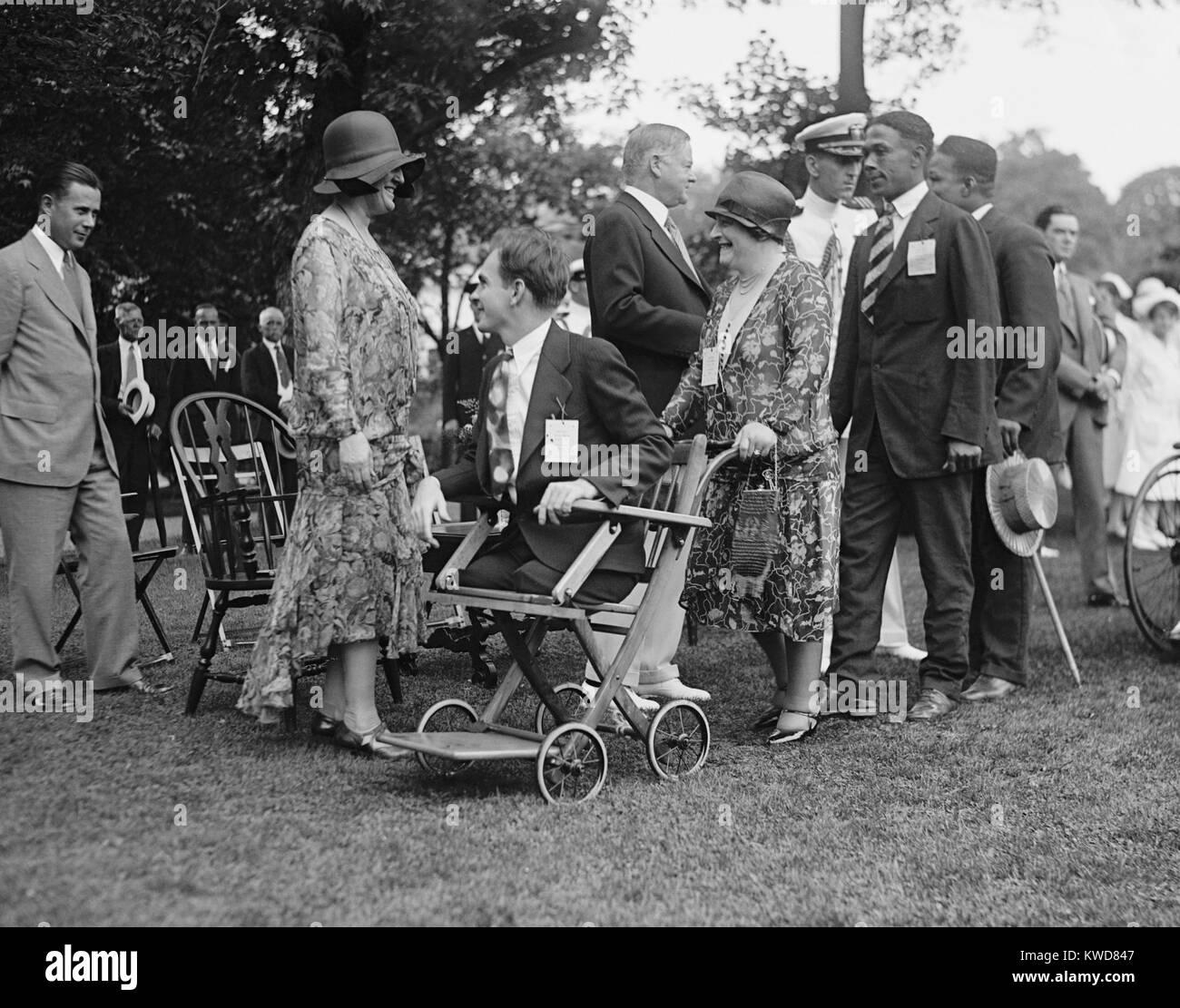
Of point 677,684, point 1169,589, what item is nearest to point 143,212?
point 677,684

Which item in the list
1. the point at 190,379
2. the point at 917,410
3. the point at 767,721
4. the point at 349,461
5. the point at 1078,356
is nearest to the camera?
the point at 349,461

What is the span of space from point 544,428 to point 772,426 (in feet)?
3.49

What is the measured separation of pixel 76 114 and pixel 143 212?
109 inches

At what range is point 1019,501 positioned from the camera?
591 cm

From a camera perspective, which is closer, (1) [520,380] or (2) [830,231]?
(1) [520,380]

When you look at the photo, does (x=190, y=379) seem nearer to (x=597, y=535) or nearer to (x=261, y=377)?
(x=261, y=377)

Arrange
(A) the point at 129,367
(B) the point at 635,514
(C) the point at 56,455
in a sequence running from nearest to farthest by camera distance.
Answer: (B) the point at 635,514
(C) the point at 56,455
(A) the point at 129,367

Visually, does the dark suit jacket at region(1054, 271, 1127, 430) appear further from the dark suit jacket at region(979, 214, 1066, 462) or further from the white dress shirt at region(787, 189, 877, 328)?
the dark suit jacket at region(979, 214, 1066, 462)

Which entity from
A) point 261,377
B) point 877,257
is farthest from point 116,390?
point 877,257

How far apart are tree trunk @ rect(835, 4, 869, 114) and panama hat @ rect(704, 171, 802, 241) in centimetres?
578

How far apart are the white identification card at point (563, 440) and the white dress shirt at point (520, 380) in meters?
0.12

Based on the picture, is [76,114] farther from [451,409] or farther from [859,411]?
[451,409]

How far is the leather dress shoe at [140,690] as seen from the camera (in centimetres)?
567

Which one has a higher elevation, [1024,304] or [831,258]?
[831,258]
